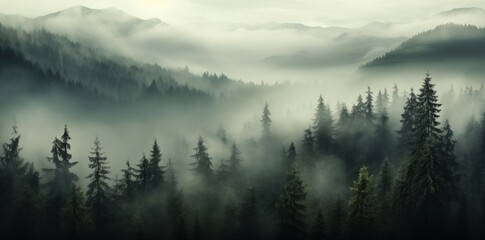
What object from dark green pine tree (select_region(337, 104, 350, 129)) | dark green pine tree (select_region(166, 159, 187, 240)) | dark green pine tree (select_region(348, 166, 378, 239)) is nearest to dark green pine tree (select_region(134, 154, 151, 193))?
dark green pine tree (select_region(166, 159, 187, 240))

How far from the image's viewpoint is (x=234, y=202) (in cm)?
7844

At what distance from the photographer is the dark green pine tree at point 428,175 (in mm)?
48094

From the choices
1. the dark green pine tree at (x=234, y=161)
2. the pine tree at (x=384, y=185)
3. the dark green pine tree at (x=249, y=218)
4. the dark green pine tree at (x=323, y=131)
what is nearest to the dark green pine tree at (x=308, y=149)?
the dark green pine tree at (x=323, y=131)

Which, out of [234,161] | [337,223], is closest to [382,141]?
[234,161]

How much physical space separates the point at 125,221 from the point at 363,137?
4633 cm

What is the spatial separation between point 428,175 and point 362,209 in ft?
29.3

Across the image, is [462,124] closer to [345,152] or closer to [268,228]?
[345,152]

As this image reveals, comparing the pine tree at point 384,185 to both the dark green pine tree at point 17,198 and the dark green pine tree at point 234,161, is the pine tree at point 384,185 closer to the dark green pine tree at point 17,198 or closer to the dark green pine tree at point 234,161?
the dark green pine tree at point 234,161

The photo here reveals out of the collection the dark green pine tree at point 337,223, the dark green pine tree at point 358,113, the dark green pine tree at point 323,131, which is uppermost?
the dark green pine tree at point 358,113

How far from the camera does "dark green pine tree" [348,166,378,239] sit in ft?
179

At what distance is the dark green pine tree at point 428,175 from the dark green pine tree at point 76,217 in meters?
36.7

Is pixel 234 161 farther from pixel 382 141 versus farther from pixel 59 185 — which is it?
pixel 59 185

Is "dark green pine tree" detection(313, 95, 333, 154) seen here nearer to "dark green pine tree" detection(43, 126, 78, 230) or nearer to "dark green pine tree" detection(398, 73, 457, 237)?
"dark green pine tree" detection(398, 73, 457, 237)

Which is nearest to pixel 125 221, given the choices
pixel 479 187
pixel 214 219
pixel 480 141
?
Result: pixel 214 219
